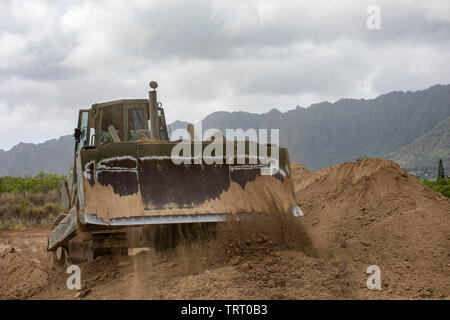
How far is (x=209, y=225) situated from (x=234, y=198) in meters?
0.42

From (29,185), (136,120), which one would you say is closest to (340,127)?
(29,185)

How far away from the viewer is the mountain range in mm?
73688

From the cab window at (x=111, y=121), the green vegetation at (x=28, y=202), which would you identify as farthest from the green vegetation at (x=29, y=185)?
the cab window at (x=111, y=121)

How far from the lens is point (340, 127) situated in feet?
284

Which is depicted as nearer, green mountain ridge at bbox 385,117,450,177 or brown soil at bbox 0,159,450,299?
brown soil at bbox 0,159,450,299

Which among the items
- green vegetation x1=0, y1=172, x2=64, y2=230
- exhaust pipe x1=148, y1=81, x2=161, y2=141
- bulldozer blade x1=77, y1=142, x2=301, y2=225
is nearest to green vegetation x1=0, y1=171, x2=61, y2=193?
green vegetation x1=0, y1=172, x2=64, y2=230

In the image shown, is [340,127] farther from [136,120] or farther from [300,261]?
[300,261]

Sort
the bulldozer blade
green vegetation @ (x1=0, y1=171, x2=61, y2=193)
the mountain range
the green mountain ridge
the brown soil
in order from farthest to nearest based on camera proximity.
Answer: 1. the mountain range
2. the green mountain ridge
3. green vegetation @ (x1=0, y1=171, x2=61, y2=193)
4. the bulldozer blade
5. the brown soil

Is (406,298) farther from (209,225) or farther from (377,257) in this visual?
(209,225)

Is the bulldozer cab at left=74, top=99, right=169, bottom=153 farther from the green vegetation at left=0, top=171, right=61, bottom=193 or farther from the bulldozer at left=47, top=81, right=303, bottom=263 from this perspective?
the green vegetation at left=0, top=171, right=61, bottom=193

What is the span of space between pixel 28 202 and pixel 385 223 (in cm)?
1543

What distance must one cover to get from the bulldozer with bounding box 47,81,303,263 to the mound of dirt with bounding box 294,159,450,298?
132 cm
